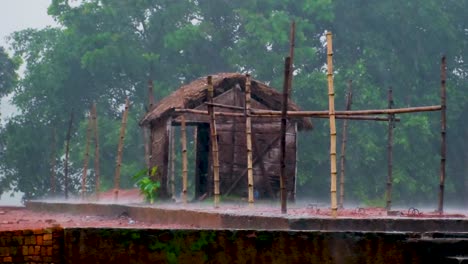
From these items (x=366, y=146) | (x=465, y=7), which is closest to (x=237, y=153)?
(x=366, y=146)

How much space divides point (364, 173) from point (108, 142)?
9202 mm

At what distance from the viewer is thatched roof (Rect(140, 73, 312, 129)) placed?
2017cm

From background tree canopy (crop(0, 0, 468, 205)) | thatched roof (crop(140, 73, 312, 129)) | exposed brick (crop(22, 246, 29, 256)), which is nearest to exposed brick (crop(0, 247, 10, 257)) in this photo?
exposed brick (crop(22, 246, 29, 256))

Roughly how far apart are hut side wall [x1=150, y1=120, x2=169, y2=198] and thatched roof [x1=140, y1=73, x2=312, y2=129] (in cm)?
26

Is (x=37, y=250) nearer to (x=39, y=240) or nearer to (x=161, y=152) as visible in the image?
(x=39, y=240)

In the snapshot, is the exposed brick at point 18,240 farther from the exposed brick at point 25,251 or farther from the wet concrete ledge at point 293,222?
the wet concrete ledge at point 293,222

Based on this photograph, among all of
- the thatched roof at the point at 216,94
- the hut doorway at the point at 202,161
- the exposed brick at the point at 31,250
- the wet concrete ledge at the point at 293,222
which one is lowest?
the wet concrete ledge at the point at 293,222

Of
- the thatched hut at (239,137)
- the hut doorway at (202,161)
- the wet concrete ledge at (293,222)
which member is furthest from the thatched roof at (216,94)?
the wet concrete ledge at (293,222)

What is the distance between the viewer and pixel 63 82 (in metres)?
35.9

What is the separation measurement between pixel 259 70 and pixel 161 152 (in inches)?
513

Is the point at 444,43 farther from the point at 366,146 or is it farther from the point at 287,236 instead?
the point at 287,236

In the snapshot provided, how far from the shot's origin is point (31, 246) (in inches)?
252

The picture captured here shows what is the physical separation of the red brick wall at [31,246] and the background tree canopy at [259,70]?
85.5ft

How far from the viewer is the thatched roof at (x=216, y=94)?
794 inches
